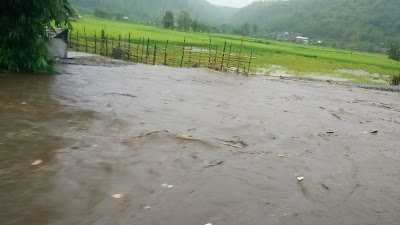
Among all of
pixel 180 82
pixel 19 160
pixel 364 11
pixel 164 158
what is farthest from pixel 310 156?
pixel 364 11

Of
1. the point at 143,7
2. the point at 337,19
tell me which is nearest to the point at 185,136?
the point at 337,19

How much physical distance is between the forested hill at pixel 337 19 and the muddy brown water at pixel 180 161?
7672 centimetres

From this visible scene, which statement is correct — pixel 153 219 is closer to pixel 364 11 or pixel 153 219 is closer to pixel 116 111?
pixel 116 111

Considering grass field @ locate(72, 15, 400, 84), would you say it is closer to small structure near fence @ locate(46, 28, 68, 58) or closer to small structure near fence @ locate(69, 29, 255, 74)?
small structure near fence @ locate(69, 29, 255, 74)

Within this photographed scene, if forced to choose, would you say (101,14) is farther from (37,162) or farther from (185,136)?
(37,162)

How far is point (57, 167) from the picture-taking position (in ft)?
12.5

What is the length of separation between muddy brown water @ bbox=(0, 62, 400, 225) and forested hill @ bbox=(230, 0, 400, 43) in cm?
7672

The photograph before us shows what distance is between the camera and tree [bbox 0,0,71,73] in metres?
8.60

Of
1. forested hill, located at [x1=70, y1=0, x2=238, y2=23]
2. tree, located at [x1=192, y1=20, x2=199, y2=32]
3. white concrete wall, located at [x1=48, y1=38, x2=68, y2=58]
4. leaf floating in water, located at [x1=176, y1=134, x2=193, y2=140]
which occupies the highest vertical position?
forested hill, located at [x1=70, y1=0, x2=238, y2=23]

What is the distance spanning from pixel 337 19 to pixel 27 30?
94999mm

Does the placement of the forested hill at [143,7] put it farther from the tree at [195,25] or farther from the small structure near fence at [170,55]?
the small structure near fence at [170,55]

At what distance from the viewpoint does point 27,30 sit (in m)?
8.85

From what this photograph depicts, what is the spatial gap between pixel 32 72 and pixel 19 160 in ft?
21.3

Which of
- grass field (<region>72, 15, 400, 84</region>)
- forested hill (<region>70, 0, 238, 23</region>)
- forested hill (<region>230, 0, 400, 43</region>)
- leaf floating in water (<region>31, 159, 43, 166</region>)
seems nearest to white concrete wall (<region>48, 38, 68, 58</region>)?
grass field (<region>72, 15, 400, 84</region>)
